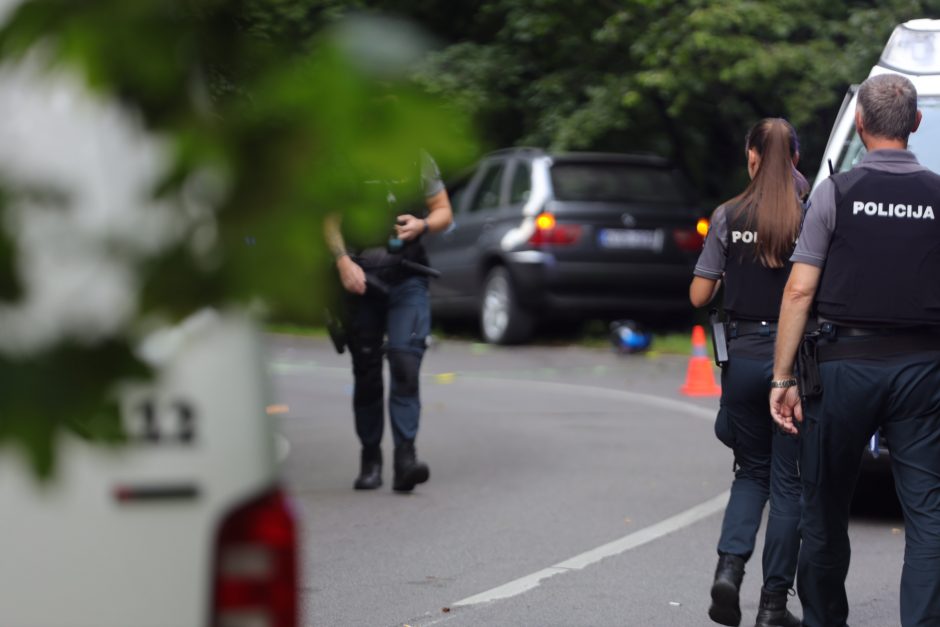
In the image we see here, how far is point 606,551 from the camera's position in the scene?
7105 mm

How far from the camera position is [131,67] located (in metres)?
1.08

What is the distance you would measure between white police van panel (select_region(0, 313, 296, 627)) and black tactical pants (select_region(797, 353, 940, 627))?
2.92 m

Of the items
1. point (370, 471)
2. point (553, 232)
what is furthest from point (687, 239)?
point (370, 471)

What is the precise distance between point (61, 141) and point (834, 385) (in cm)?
390

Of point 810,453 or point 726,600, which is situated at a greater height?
point 810,453

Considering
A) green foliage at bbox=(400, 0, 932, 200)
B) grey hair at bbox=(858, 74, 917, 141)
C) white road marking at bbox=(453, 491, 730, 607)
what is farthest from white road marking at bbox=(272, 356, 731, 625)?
green foliage at bbox=(400, 0, 932, 200)

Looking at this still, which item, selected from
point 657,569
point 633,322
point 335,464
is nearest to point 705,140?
point 633,322

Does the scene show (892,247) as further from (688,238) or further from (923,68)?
(688,238)

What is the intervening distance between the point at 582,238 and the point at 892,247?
12251 mm

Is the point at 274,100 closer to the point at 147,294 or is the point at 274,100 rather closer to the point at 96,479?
the point at 147,294

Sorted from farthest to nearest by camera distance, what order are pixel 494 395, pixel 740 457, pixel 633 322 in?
pixel 633 322 < pixel 494 395 < pixel 740 457

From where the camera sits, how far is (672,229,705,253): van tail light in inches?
683

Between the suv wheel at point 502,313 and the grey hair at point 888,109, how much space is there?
1230 cm

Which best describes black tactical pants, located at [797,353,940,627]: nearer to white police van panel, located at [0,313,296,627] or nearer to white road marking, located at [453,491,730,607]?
white road marking, located at [453,491,730,607]
